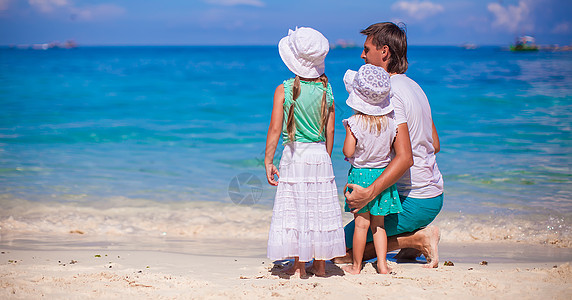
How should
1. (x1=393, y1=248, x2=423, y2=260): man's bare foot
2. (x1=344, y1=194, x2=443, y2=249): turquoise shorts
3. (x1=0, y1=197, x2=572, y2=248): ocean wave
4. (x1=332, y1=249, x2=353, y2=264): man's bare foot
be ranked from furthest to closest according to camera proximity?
(x1=0, y1=197, x2=572, y2=248): ocean wave → (x1=393, y1=248, x2=423, y2=260): man's bare foot → (x1=332, y1=249, x2=353, y2=264): man's bare foot → (x1=344, y1=194, x2=443, y2=249): turquoise shorts

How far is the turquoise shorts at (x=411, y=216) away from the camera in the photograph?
3.41m

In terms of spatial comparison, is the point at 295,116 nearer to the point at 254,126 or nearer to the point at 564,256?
the point at 564,256

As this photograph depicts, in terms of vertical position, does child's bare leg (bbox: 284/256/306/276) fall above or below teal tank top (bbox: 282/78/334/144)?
below

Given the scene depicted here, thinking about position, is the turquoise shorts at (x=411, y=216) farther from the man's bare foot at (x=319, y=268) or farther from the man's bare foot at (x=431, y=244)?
the man's bare foot at (x=319, y=268)

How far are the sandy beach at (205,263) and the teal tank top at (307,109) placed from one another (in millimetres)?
866

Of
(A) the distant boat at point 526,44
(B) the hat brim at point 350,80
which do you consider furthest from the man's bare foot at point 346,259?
(A) the distant boat at point 526,44

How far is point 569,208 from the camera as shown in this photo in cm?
554

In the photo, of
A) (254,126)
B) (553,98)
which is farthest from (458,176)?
(553,98)

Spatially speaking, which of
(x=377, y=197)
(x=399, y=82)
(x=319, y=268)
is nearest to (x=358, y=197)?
(x=377, y=197)

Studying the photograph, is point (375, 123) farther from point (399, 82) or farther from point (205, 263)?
point (205, 263)

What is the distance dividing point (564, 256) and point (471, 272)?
1.16 meters

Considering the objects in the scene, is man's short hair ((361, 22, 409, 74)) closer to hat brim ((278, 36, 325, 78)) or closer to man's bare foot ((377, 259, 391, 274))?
hat brim ((278, 36, 325, 78))

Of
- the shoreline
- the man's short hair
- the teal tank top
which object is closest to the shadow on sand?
the shoreline

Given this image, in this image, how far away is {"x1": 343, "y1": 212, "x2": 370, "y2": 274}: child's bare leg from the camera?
3279 millimetres
